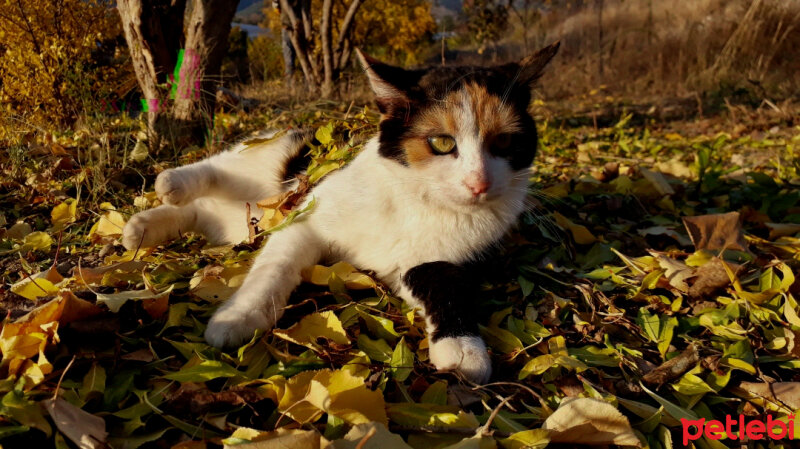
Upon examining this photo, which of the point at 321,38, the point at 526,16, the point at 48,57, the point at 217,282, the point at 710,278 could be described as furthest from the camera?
the point at 526,16

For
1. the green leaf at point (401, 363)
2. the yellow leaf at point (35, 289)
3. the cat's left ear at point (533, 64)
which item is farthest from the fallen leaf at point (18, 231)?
the cat's left ear at point (533, 64)

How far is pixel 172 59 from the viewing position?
3.47 m

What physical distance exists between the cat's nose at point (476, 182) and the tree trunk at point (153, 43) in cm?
245

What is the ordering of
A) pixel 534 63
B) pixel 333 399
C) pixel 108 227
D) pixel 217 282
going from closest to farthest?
pixel 333 399 → pixel 217 282 → pixel 534 63 → pixel 108 227

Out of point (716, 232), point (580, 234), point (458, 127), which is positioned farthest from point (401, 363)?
point (716, 232)

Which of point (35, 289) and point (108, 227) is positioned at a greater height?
point (35, 289)

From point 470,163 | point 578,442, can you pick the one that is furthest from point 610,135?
point 578,442

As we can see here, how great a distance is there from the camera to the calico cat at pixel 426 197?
159 centimetres

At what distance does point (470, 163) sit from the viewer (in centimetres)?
164

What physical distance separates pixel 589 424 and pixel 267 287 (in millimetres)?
951

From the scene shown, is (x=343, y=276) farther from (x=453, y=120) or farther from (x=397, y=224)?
(x=453, y=120)

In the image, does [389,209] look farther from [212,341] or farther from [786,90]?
[786,90]

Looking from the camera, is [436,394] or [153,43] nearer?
[436,394]

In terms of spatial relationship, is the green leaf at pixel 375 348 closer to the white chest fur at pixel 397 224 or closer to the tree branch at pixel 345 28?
the white chest fur at pixel 397 224
